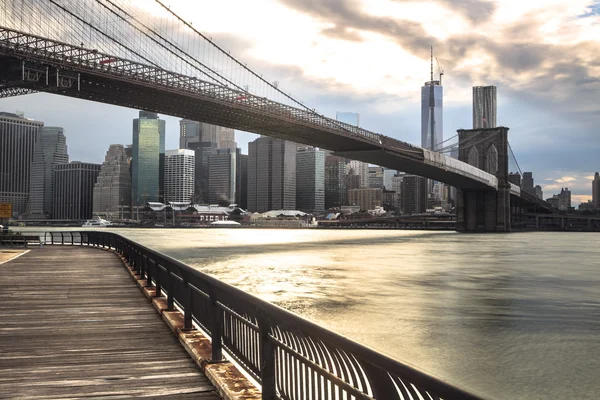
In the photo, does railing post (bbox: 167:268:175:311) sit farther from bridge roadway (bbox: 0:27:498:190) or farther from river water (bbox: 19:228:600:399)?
bridge roadway (bbox: 0:27:498:190)

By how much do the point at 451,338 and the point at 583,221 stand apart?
162 meters

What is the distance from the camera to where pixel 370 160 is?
76438mm

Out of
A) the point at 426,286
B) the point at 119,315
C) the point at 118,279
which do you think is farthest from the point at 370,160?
the point at 119,315

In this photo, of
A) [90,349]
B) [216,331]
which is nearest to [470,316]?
[90,349]

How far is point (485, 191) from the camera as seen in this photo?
10344 centimetres

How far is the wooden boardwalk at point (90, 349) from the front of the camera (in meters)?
5.25

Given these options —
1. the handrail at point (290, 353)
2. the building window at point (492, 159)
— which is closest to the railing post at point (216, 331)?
the handrail at point (290, 353)

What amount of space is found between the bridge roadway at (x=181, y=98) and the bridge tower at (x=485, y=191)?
22.2 m

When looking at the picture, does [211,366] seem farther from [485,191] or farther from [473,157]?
[473,157]

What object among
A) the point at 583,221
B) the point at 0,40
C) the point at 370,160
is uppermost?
the point at 0,40

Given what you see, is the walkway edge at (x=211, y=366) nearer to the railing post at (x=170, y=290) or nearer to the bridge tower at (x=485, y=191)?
the railing post at (x=170, y=290)

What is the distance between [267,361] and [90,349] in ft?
11.3

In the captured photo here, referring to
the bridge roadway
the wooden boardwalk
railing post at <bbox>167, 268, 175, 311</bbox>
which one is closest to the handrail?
the wooden boardwalk

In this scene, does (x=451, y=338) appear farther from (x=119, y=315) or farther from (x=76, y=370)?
(x=76, y=370)
